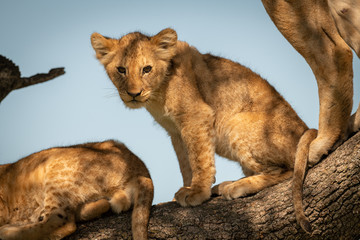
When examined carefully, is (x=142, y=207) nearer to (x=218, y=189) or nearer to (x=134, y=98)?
(x=218, y=189)

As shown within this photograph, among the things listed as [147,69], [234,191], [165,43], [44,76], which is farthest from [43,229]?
[44,76]

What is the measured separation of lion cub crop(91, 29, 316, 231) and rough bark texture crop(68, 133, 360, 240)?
0.40 m

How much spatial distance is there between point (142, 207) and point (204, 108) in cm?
164

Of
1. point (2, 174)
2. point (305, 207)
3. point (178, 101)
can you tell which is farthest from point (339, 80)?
point (2, 174)

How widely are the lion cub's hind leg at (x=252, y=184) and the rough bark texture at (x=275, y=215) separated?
144 millimetres

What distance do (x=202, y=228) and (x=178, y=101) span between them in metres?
1.76

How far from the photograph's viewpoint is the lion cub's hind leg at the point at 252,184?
5055 millimetres

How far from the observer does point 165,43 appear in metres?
6.02

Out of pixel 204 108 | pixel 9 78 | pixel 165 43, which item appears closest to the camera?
pixel 204 108

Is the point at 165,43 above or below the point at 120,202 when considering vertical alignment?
above

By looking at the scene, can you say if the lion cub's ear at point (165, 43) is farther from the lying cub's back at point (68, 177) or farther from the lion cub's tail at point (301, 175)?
the lion cub's tail at point (301, 175)

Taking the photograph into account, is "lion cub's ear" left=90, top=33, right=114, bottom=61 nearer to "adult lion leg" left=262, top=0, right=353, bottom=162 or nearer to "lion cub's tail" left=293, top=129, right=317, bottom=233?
"adult lion leg" left=262, top=0, right=353, bottom=162

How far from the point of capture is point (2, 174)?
5.73 meters

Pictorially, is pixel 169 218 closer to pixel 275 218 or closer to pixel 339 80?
pixel 275 218
